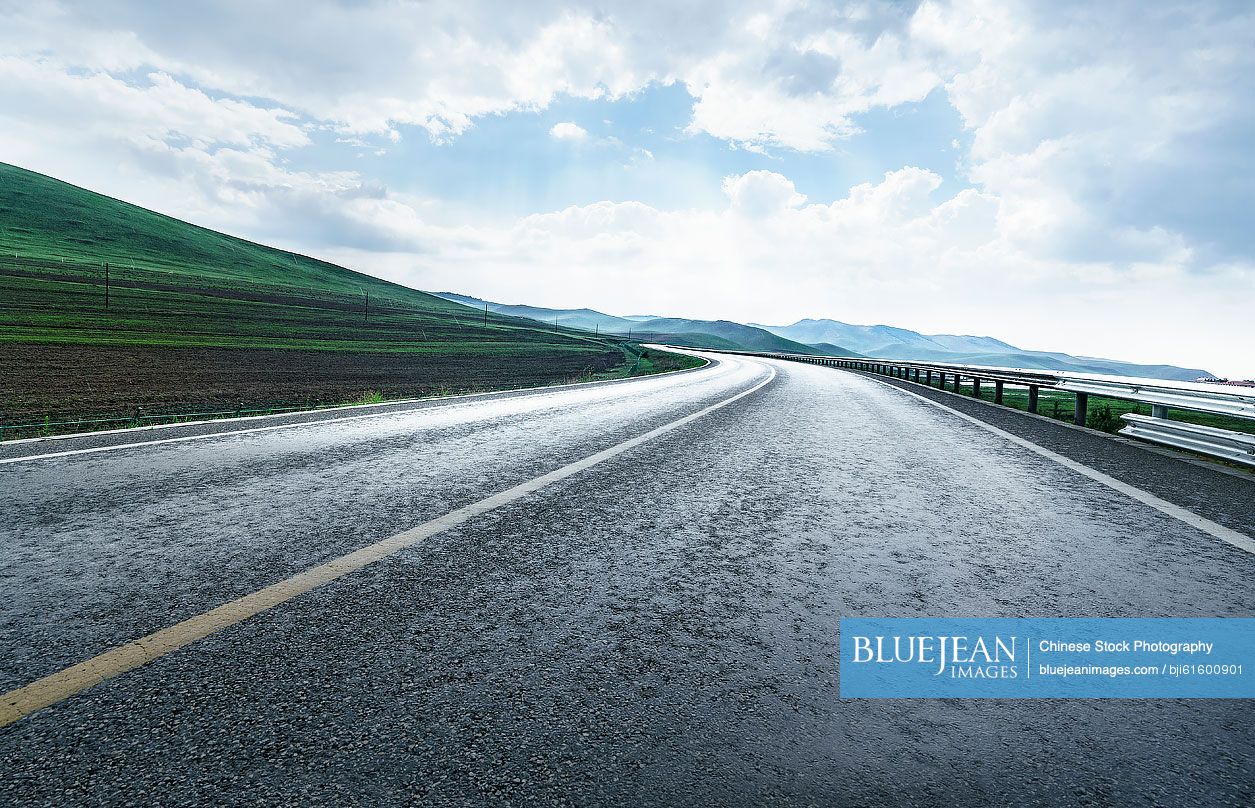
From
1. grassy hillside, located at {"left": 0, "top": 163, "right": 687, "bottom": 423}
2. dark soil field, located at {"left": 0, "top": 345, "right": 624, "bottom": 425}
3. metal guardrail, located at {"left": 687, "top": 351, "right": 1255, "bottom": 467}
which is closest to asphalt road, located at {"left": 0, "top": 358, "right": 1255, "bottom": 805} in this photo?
metal guardrail, located at {"left": 687, "top": 351, "right": 1255, "bottom": 467}

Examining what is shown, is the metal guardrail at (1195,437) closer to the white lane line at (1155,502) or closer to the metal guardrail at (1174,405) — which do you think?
the metal guardrail at (1174,405)

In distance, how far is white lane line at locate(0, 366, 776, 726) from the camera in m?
2.11

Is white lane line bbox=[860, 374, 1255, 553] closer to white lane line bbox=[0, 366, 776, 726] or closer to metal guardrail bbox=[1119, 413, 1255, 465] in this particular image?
Answer: metal guardrail bbox=[1119, 413, 1255, 465]

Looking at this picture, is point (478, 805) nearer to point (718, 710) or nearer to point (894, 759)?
point (718, 710)

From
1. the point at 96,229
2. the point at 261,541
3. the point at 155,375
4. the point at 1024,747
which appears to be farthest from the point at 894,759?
the point at 96,229

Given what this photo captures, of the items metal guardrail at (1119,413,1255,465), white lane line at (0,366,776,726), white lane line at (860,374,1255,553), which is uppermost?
metal guardrail at (1119,413,1255,465)

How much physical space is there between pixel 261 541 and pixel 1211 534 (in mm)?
6123

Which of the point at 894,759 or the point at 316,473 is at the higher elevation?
the point at 894,759

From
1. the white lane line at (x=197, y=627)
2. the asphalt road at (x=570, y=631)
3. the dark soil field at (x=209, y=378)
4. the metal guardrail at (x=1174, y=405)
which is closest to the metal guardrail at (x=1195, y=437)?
the metal guardrail at (x=1174, y=405)

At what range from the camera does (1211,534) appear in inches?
179

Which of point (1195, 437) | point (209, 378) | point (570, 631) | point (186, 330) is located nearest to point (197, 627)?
point (570, 631)

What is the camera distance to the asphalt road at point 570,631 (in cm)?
184

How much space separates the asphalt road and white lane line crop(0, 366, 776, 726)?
0.07 meters

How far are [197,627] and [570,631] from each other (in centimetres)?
147
